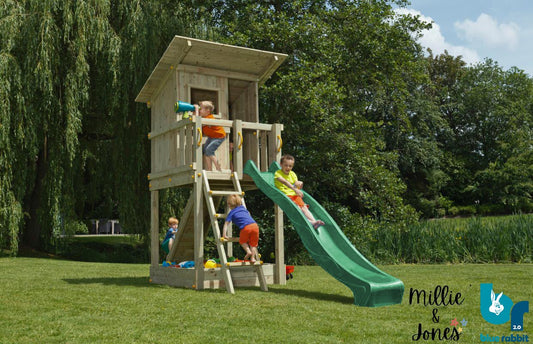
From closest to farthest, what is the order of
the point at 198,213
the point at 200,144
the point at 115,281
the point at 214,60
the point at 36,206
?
1. the point at 198,213
2. the point at 200,144
3. the point at 115,281
4. the point at 214,60
5. the point at 36,206

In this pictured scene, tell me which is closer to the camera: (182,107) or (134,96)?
(182,107)

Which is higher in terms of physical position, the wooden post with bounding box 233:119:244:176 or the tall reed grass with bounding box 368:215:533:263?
the wooden post with bounding box 233:119:244:176

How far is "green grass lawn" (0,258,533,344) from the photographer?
4367 millimetres

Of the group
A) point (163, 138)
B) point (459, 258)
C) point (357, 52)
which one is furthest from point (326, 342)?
point (357, 52)

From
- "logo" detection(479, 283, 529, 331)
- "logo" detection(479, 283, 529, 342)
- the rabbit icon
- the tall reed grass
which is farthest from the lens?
the tall reed grass

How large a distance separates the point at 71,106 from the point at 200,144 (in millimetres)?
6515

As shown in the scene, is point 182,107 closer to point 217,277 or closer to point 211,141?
point 211,141

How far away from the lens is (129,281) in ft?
29.5

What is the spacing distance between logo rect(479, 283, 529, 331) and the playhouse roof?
544 centimetres

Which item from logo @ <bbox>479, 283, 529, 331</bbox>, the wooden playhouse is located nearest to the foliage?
the wooden playhouse

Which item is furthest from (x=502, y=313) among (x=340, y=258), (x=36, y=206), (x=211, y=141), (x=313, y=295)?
(x=36, y=206)

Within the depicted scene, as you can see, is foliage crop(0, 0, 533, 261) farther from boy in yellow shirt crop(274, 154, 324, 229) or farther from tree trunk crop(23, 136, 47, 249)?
boy in yellow shirt crop(274, 154, 324, 229)

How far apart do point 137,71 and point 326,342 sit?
11502 millimetres

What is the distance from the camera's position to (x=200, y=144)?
8.34 meters
